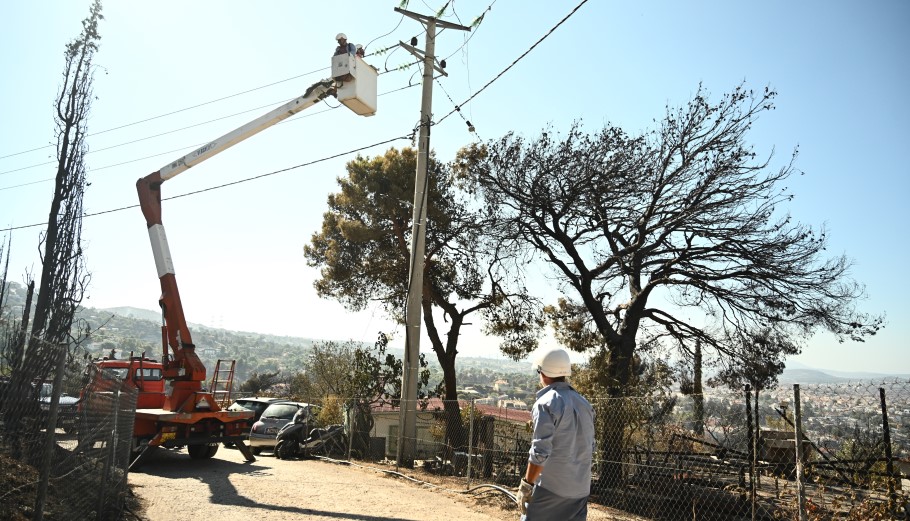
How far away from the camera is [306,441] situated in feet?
49.8

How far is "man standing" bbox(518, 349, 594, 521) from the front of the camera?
4.14 m

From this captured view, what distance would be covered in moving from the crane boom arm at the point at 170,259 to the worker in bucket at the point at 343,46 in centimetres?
142

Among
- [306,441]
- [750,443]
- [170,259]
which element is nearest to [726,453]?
[750,443]

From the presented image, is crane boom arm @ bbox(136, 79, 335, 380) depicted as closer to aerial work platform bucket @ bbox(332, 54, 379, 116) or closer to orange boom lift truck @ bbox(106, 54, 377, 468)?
orange boom lift truck @ bbox(106, 54, 377, 468)

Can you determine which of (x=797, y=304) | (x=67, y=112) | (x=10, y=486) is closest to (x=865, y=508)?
(x=797, y=304)

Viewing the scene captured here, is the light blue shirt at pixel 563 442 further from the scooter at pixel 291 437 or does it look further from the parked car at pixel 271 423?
the parked car at pixel 271 423

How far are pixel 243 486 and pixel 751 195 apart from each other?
11423mm

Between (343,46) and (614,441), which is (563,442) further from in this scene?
(343,46)

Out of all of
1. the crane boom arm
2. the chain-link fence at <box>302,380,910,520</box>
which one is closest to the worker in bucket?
the crane boom arm

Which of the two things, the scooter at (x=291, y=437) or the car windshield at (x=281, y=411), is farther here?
the car windshield at (x=281, y=411)

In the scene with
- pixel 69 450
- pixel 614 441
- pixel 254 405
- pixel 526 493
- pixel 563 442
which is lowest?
pixel 254 405

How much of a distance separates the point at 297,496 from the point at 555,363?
667 centimetres

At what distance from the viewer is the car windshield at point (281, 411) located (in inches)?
649

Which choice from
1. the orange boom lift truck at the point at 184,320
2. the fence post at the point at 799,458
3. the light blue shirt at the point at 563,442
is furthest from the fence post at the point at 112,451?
the fence post at the point at 799,458
